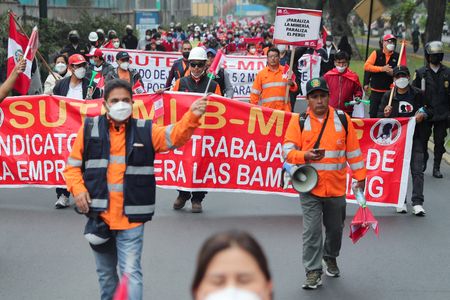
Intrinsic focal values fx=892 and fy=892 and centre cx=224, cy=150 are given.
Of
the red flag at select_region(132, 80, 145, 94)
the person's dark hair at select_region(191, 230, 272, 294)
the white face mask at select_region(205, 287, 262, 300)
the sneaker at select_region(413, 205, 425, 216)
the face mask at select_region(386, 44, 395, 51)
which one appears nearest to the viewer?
the white face mask at select_region(205, 287, 262, 300)

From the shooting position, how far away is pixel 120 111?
Answer: 5.45m

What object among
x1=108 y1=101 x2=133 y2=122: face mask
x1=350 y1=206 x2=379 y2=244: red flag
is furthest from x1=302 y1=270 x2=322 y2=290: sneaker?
x1=108 y1=101 x2=133 y2=122: face mask

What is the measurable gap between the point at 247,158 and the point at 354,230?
113 inches

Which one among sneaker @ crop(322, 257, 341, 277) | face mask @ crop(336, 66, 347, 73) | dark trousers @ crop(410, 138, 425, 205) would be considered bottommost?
sneaker @ crop(322, 257, 341, 277)

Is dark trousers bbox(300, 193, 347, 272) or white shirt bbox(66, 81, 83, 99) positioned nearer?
dark trousers bbox(300, 193, 347, 272)

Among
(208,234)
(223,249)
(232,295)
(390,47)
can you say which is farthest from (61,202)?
(232,295)

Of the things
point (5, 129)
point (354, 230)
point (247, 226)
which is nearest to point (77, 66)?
point (5, 129)

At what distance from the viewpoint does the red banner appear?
1016 cm

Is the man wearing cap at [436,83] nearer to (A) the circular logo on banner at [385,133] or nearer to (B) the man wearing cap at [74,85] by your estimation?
(A) the circular logo on banner at [385,133]

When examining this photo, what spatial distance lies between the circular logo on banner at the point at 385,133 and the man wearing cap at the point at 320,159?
2969 mm

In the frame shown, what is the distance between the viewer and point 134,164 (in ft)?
18.2

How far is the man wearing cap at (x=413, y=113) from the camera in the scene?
33.3 feet

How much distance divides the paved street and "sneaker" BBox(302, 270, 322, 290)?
81 mm

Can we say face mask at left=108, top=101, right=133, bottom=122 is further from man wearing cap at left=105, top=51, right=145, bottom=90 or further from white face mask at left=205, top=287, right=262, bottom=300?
man wearing cap at left=105, top=51, right=145, bottom=90
